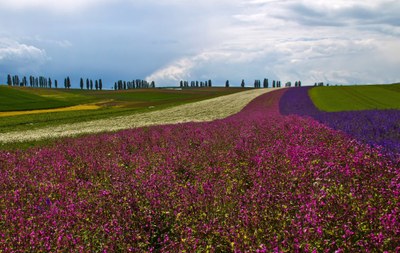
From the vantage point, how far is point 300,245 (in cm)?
341

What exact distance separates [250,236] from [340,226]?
1003mm

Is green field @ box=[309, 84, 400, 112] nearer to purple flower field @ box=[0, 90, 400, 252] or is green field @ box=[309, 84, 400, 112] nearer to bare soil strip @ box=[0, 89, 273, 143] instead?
bare soil strip @ box=[0, 89, 273, 143]

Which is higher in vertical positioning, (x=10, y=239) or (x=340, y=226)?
(x=340, y=226)

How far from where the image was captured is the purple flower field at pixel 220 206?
3.79 meters

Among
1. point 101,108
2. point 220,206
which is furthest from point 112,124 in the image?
point 101,108

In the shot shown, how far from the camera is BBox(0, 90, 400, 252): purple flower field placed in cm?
379

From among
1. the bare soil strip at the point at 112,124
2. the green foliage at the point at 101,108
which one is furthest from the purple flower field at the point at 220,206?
the green foliage at the point at 101,108

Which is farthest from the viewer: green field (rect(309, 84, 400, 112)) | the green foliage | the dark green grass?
the dark green grass

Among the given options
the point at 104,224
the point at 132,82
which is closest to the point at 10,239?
the point at 104,224

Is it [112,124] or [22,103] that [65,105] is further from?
[112,124]

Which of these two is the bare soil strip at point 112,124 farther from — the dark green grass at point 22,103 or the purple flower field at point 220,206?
the dark green grass at point 22,103

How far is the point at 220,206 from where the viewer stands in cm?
480

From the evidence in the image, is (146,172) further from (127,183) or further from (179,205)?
(179,205)

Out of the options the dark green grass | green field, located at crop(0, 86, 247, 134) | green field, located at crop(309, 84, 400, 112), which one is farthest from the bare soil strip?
the dark green grass
